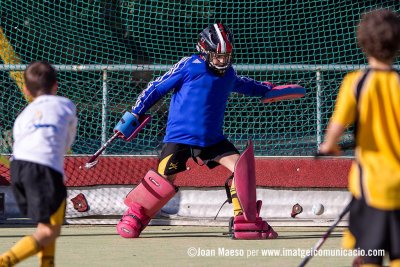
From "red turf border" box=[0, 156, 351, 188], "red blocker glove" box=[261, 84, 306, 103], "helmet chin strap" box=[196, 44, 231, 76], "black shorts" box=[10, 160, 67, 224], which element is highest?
"helmet chin strap" box=[196, 44, 231, 76]

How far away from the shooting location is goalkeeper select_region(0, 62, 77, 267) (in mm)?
4809

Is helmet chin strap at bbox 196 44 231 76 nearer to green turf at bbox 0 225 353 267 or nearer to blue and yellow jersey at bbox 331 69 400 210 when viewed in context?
green turf at bbox 0 225 353 267

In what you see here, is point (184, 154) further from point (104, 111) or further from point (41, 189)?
point (41, 189)

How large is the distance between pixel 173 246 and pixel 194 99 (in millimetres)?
1088

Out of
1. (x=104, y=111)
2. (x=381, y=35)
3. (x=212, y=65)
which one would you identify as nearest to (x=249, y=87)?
(x=212, y=65)

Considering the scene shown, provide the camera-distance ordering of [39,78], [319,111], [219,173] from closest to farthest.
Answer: [39,78] < [219,173] < [319,111]

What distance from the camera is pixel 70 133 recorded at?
498cm

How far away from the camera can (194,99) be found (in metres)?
7.23

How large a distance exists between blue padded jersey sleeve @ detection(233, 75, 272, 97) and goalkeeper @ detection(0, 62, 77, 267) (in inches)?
107

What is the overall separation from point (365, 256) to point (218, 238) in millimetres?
3055

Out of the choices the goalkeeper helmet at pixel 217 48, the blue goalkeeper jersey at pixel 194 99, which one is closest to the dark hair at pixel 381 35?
the goalkeeper helmet at pixel 217 48

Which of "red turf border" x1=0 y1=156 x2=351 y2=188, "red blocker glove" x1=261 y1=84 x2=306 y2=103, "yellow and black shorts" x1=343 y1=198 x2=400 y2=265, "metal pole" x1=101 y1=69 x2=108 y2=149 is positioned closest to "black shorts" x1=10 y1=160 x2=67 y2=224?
"yellow and black shorts" x1=343 y1=198 x2=400 y2=265

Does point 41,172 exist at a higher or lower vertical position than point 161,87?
lower

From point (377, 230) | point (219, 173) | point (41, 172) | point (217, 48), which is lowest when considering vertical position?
point (219, 173)
